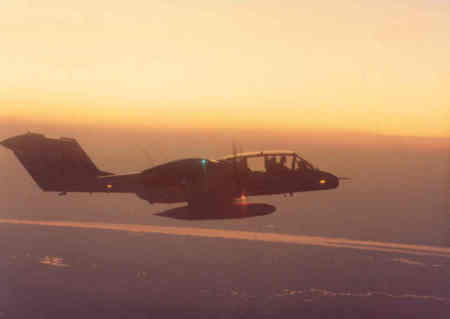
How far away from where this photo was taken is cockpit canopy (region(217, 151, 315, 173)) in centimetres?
2633

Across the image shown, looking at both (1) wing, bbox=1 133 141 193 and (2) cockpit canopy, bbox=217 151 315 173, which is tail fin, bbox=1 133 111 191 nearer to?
(1) wing, bbox=1 133 141 193

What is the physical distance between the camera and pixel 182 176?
2416cm

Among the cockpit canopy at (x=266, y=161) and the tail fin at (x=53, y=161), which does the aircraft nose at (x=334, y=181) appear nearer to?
the cockpit canopy at (x=266, y=161)

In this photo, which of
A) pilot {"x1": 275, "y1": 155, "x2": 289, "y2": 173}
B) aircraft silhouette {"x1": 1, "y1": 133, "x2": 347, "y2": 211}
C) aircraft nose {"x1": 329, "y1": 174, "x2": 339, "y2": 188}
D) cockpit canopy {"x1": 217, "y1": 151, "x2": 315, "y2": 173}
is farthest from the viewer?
aircraft nose {"x1": 329, "y1": 174, "x2": 339, "y2": 188}

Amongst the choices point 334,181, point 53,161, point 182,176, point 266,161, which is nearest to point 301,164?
point 266,161

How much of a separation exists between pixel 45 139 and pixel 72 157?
2124mm

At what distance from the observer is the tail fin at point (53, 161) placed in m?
27.1

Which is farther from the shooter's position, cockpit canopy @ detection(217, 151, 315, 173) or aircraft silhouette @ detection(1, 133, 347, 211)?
cockpit canopy @ detection(217, 151, 315, 173)

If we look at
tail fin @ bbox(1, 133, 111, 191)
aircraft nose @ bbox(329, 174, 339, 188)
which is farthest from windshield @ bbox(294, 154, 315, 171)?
tail fin @ bbox(1, 133, 111, 191)

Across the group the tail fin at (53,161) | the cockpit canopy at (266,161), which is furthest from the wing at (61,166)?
the cockpit canopy at (266,161)

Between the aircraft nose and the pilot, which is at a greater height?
the pilot

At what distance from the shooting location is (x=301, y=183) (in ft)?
90.8

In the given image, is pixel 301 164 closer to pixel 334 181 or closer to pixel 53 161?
pixel 334 181

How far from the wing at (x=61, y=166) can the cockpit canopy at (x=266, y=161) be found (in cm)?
735
